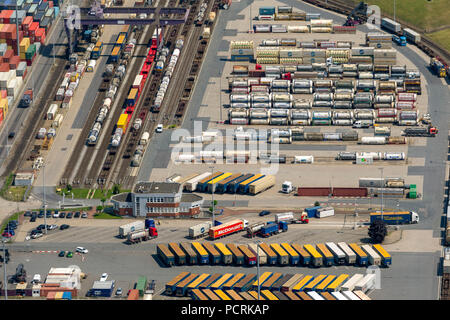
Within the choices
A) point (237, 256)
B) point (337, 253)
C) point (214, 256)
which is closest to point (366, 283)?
point (337, 253)

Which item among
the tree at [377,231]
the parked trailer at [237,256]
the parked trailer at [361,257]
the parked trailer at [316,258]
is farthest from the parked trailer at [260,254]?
the tree at [377,231]

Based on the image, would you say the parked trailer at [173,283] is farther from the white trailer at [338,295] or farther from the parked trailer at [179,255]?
the white trailer at [338,295]

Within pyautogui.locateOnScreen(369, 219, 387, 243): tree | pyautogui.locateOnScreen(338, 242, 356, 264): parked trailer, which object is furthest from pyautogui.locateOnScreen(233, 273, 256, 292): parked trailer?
pyautogui.locateOnScreen(369, 219, 387, 243): tree

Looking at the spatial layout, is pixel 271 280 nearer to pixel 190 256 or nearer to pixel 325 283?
pixel 325 283

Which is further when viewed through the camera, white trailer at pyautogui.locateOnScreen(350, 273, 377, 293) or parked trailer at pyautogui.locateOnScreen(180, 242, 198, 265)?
parked trailer at pyautogui.locateOnScreen(180, 242, 198, 265)

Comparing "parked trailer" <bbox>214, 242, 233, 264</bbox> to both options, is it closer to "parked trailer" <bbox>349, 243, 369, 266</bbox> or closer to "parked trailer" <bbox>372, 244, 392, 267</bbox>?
"parked trailer" <bbox>349, 243, 369, 266</bbox>
